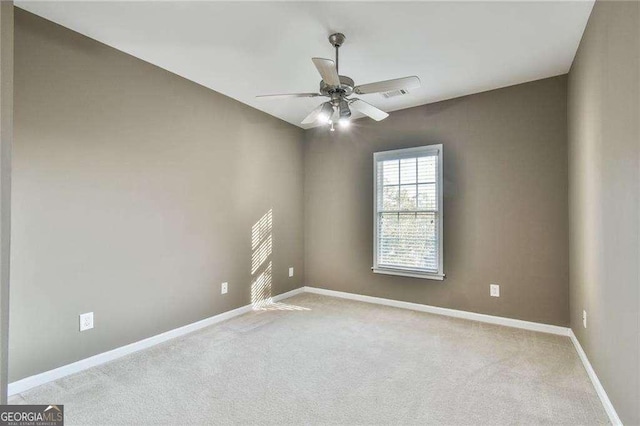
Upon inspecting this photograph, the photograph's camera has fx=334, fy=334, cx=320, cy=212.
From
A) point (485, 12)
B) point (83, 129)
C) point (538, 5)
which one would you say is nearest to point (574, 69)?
point (538, 5)

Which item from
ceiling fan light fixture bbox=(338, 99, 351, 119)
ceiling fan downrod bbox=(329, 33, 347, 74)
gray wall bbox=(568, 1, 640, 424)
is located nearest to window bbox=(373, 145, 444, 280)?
gray wall bbox=(568, 1, 640, 424)

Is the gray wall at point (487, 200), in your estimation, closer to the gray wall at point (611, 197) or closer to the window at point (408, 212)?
the window at point (408, 212)

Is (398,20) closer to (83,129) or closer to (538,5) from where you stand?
(538,5)

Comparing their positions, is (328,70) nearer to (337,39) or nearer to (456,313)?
(337,39)

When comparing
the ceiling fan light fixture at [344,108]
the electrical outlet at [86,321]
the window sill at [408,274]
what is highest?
the ceiling fan light fixture at [344,108]

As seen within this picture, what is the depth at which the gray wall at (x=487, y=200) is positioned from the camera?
3.31 metres

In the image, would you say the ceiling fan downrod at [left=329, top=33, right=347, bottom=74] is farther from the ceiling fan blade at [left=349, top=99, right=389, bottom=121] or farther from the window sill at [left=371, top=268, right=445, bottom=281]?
the window sill at [left=371, top=268, right=445, bottom=281]

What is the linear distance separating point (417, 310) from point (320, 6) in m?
3.36

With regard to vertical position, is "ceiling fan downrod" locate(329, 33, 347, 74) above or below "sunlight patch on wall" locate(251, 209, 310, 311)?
above

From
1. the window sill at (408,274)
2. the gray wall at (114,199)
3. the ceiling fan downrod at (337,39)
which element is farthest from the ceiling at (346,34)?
the window sill at (408,274)

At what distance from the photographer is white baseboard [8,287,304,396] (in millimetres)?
2254

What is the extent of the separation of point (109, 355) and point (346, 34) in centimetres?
315

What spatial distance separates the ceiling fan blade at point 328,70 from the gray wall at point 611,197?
4.96 ft

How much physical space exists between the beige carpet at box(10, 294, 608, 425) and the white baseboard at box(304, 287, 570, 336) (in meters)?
0.13
